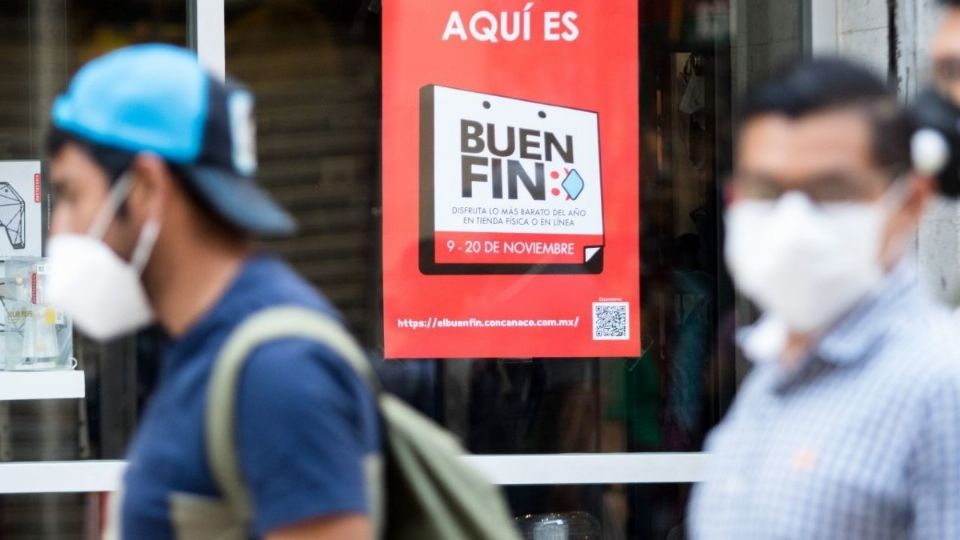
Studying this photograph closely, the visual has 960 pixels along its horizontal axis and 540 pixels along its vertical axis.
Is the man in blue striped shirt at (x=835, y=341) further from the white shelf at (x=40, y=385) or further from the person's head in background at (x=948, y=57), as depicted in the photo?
the white shelf at (x=40, y=385)

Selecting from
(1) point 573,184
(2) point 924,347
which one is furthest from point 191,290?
(1) point 573,184

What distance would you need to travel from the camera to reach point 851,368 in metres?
2.10

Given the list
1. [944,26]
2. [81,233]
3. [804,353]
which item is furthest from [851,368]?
[81,233]

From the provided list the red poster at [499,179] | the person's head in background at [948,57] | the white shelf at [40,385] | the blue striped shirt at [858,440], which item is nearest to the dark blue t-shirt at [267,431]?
the blue striped shirt at [858,440]

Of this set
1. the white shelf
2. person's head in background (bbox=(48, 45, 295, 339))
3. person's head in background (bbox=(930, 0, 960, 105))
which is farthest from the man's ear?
the white shelf

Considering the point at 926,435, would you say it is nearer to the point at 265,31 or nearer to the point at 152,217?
the point at 152,217

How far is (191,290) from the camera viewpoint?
7.21ft

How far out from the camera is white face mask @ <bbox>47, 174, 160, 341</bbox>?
7.24ft

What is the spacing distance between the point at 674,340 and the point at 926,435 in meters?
3.91

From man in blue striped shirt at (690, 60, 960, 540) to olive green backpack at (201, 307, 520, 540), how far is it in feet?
1.19

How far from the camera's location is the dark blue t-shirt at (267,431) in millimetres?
1969

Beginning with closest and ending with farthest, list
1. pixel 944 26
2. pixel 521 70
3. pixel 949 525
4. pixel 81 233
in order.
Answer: pixel 949 525
pixel 81 233
pixel 944 26
pixel 521 70

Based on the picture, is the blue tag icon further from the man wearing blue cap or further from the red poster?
the man wearing blue cap

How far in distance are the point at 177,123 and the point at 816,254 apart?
94 centimetres
